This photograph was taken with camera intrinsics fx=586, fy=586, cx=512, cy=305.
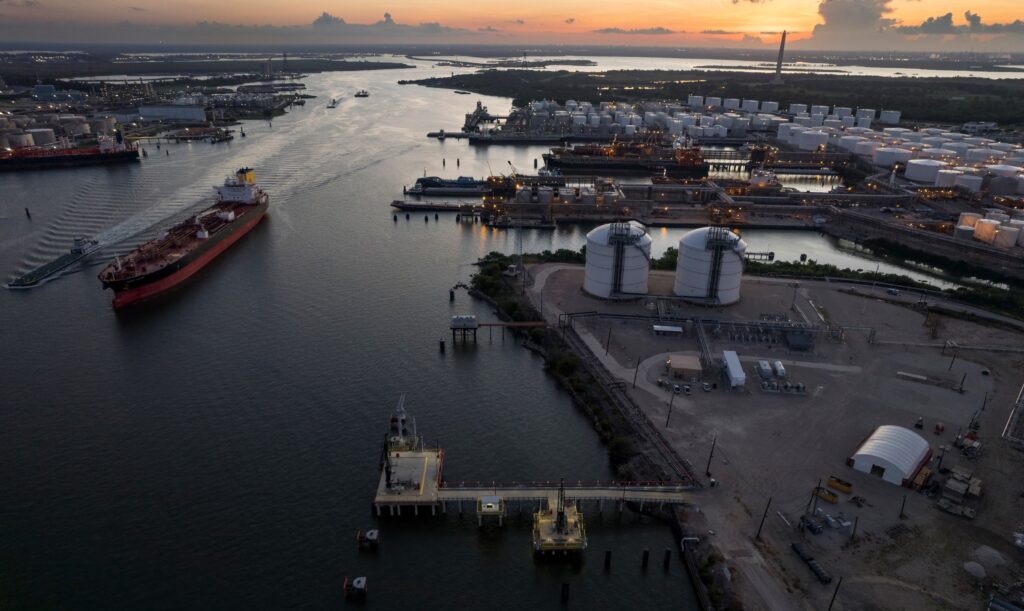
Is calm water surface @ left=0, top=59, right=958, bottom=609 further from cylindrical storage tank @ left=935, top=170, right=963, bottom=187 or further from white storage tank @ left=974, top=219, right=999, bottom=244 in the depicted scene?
cylindrical storage tank @ left=935, top=170, right=963, bottom=187

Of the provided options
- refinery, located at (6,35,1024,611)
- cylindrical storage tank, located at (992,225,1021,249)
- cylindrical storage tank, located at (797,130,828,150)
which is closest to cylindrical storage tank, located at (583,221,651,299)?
refinery, located at (6,35,1024,611)

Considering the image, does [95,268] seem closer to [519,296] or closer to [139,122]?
[519,296]

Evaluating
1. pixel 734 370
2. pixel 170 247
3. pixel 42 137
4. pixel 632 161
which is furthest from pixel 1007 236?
pixel 42 137

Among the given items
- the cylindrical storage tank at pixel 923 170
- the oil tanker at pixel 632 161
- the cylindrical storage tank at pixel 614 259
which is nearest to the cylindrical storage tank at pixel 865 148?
the cylindrical storage tank at pixel 923 170

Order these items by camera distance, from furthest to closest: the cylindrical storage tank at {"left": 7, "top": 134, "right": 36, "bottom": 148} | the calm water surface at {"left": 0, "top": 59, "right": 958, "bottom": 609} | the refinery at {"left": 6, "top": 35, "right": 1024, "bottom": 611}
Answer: the cylindrical storage tank at {"left": 7, "top": 134, "right": 36, "bottom": 148}, the refinery at {"left": 6, "top": 35, "right": 1024, "bottom": 611}, the calm water surface at {"left": 0, "top": 59, "right": 958, "bottom": 609}

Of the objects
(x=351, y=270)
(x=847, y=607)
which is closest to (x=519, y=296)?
(x=351, y=270)

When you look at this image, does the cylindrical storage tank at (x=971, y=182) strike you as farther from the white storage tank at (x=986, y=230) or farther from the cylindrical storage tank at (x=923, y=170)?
the white storage tank at (x=986, y=230)

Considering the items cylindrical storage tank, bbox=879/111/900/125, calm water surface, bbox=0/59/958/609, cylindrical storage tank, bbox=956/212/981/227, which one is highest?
cylindrical storage tank, bbox=879/111/900/125
